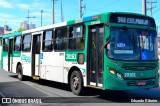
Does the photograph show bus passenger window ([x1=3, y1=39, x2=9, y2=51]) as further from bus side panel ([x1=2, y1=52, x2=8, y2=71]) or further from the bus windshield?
the bus windshield

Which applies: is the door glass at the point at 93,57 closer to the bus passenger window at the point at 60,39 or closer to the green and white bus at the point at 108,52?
the green and white bus at the point at 108,52

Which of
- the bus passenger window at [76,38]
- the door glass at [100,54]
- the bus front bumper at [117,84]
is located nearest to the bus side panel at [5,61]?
the bus passenger window at [76,38]

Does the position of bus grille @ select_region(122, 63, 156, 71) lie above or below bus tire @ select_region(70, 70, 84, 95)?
above

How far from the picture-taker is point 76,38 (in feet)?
38.3

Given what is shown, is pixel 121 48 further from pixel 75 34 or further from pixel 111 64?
pixel 75 34

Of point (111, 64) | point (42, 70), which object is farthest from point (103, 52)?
point (42, 70)

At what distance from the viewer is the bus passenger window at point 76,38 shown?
37.1 feet

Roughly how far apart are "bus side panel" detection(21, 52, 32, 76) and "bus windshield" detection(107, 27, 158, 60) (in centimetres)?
721

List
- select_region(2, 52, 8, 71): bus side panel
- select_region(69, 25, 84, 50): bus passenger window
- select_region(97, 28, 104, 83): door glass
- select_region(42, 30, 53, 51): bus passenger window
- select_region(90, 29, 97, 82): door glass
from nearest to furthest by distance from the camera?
select_region(97, 28, 104, 83): door glass → select_region(90, 29, 97, 82): door glass → select_region(69, 25, 84, 50): bus passenger window → select_region(42, 30, 53, 51): bus passenger window → select_region(2, 52, 8, 71): bus side panel

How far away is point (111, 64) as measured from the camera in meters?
9.84

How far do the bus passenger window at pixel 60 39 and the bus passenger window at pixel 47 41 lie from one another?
50 cm

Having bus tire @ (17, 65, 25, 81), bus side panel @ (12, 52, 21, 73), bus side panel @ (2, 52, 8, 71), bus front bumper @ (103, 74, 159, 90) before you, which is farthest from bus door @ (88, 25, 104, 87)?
bus side panel @ (2, 52, 8, 71)

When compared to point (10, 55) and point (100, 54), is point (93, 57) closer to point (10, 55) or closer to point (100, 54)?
point (100, 54)

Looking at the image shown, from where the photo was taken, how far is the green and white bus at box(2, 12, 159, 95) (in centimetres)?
992
